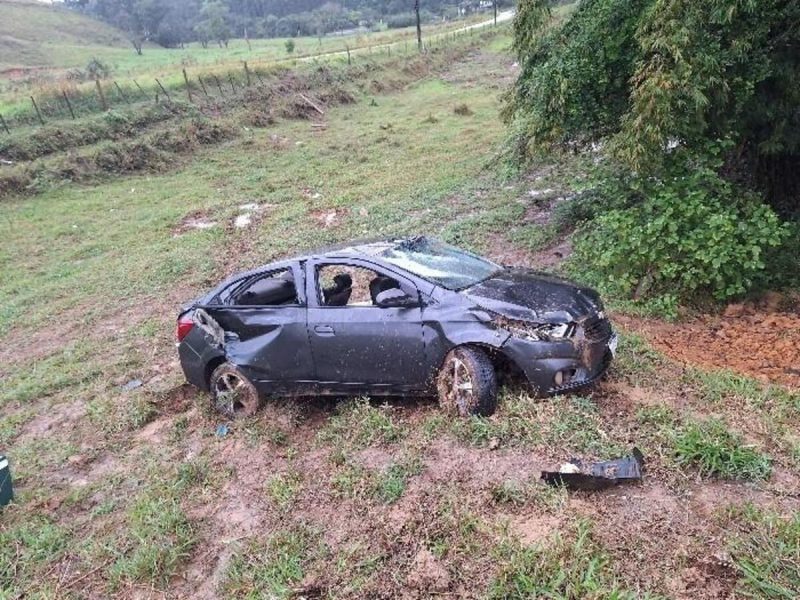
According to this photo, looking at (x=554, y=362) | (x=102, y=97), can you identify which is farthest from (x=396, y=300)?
(x=102, y=97)

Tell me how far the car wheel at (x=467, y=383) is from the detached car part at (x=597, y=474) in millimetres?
944

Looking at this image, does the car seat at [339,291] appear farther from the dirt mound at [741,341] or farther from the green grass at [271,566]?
the dirt mound at [741,341]

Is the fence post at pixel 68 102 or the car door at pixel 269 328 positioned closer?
the car door at pixel 269 328

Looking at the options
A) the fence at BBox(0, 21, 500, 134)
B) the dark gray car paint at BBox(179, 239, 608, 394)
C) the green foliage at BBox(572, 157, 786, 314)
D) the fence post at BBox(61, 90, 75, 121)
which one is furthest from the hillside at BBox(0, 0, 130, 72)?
the green foliage at BBox(572, 157, 786, 314)

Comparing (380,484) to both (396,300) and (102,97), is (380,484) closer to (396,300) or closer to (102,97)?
(396,300)

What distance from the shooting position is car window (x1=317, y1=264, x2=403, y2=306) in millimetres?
5984

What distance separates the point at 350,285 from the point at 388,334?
41.3 inches

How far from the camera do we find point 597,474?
14.0ft

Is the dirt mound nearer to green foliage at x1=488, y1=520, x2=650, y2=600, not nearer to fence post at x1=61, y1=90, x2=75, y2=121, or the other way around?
green foliage at x1=488, y1=520, x2=650, y2=600

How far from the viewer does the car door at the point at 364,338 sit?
561 cm

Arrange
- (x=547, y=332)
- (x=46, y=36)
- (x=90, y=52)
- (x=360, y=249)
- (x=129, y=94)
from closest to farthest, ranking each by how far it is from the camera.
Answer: (x=547, y=332), (x=360, y=249), (x=129, y=94), (x=90, y=52), (x=46, y=36)

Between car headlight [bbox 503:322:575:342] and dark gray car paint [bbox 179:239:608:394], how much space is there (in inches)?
1.5

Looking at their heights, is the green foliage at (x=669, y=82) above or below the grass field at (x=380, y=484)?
above

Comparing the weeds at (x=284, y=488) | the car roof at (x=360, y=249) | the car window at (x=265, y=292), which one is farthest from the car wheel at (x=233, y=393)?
the weeds at (x=284, y=488)
